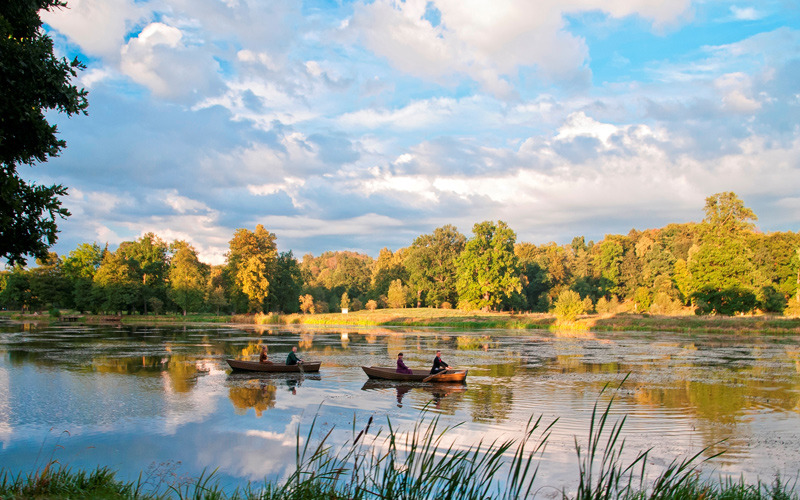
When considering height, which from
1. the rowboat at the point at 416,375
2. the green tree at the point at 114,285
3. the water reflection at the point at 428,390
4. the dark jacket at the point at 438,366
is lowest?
the water reflection at the point at 428,390

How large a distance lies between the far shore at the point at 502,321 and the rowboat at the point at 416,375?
43.0 meters

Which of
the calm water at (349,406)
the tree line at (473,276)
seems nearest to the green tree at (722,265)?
the tree line at (473,276)

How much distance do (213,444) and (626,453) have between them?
9.84 m

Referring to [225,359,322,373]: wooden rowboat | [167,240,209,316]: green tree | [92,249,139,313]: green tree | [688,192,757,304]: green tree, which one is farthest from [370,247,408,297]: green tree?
[225,359,322,373]: wooden rowboat

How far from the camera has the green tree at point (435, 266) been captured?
97.8m

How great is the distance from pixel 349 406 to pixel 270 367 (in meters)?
8.18

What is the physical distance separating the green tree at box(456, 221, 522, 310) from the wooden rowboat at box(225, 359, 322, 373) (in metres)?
61.2

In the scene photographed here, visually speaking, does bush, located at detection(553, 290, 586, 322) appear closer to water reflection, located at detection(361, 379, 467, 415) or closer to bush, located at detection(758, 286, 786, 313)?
bush, located at detection(758, 286, 786, 313)

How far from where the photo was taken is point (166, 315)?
86.2m

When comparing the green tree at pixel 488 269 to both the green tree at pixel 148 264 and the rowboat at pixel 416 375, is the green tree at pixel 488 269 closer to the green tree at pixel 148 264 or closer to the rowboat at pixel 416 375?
the green tree at pixel 148 264

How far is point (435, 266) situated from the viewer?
100562mm

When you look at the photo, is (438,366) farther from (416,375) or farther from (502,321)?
(502,321)

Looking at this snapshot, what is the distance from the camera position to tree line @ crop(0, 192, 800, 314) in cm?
6750

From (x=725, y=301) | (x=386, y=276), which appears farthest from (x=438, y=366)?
(x=386, y=276)
